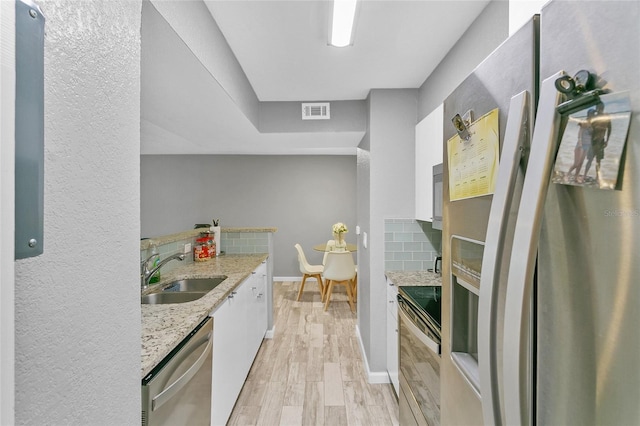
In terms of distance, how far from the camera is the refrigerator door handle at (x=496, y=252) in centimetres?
55

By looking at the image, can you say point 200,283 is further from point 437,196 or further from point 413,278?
point 437,196

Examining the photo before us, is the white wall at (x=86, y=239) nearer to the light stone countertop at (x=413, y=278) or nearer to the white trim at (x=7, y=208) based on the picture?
A: the white trim at (x=7, y=208)

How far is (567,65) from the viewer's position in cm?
48

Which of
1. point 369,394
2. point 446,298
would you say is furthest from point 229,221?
point 446,298

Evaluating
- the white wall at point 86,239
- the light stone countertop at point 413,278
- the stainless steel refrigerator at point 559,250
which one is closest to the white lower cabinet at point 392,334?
the light stone countertop at point 413,278

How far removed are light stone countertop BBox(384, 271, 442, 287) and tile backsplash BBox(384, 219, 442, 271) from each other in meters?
0.10

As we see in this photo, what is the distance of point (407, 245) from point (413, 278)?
1.26ft

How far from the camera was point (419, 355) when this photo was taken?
A: 1570 mm

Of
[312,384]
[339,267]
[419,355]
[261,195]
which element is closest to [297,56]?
[419,355]

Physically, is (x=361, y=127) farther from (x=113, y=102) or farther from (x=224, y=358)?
(x=113, y=102)

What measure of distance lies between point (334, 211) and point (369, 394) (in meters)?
3.96

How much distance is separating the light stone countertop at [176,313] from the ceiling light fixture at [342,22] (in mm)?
1631

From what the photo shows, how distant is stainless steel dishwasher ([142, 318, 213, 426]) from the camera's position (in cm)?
104

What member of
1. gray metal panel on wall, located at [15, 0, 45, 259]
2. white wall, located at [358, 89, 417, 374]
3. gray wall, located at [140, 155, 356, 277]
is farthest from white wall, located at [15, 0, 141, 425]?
gray wall, located at [140, 155, 356, 277]
